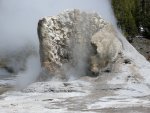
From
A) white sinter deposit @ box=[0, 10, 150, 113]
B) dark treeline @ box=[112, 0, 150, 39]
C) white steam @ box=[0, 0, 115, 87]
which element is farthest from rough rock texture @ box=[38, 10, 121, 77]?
dark treeline @ box=[112, 0, 150, 39]

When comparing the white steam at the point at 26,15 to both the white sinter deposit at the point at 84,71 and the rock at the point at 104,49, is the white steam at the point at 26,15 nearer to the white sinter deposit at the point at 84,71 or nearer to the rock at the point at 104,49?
the white sinter deposit at the point at 84,71

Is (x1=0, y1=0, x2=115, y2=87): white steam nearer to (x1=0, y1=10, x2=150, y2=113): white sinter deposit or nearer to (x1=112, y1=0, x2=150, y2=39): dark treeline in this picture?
(x1=112, y1=0, x2=150, y2=39): dark treeline

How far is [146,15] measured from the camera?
30922mm

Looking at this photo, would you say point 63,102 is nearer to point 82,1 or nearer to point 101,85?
point 101,85

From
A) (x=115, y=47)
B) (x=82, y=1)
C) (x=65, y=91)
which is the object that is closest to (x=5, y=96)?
(x=65, y=91)

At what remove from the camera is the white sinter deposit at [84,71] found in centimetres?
1425

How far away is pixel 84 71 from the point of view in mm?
18500

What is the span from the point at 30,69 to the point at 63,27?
2234 millimetres

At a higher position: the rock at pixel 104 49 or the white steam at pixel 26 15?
the white steam at pixel 26 15

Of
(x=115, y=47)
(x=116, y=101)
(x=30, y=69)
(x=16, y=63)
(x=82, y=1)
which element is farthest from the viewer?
(x=16, y=63)

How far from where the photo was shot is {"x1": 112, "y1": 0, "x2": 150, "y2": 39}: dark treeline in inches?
1126

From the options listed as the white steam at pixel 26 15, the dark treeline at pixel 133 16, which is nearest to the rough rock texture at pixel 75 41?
the white steam at pixel 26 15

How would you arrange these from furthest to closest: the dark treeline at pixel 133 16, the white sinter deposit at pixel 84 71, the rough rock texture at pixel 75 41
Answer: the dark treeline at pixel 133 16, the rough rock texture at pixel 75 41, the white sinter deposit at pixel 84 71

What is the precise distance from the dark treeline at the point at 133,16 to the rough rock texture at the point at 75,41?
9059mm
